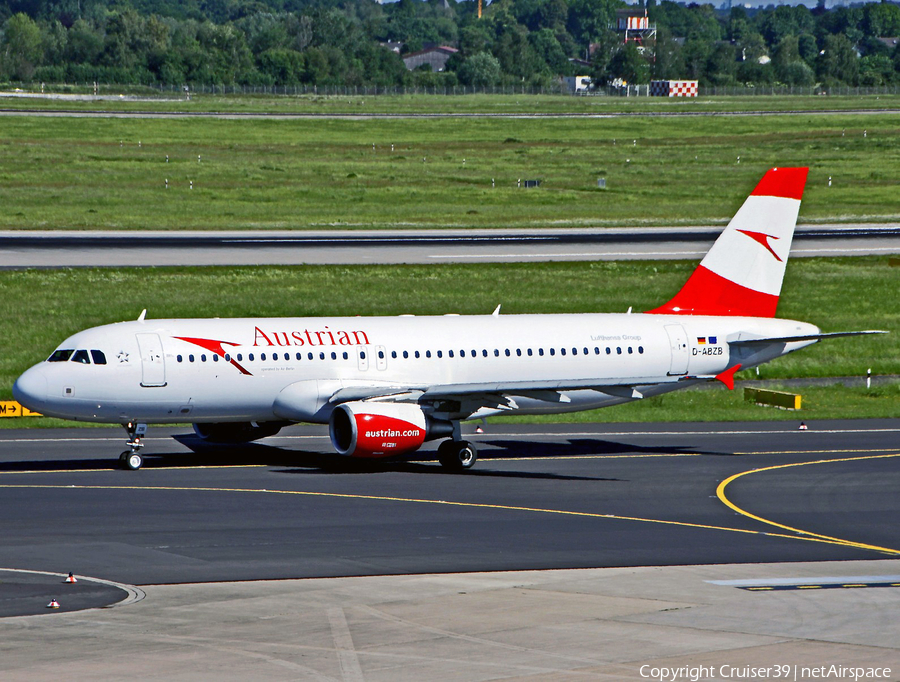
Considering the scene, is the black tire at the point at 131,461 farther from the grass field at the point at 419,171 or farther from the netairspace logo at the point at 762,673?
the grass field at the point at 419,171

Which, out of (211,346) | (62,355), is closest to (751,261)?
(211,346)

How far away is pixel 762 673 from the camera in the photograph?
20.0 metres

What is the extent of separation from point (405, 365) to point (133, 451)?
8728 millimetres

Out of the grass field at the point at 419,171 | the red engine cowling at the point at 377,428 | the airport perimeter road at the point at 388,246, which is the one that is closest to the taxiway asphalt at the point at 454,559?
the red engine cowling at the point at 377,428

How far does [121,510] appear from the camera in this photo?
34812 mm

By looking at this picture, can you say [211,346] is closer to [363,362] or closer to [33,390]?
[363,362]

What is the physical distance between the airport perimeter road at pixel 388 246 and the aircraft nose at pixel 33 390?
133 feet

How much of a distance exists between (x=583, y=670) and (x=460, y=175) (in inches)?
4791

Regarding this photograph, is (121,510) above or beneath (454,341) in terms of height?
beneath

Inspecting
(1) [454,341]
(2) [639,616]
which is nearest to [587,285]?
(1) [454,341]

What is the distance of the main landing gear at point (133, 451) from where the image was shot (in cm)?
4097

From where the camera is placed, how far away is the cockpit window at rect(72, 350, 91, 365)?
39.8 metres

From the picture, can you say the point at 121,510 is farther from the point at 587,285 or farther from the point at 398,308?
the point at 587,285

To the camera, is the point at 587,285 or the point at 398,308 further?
the point at 587,285
